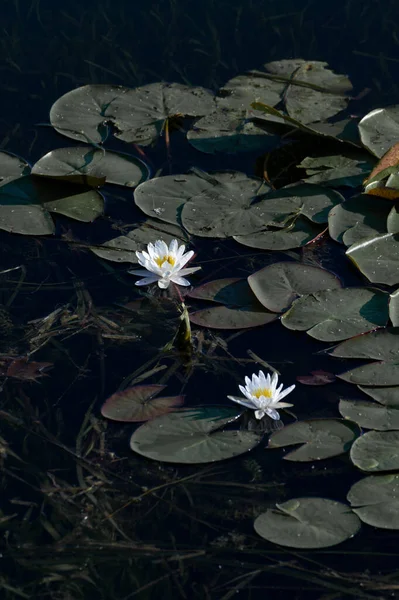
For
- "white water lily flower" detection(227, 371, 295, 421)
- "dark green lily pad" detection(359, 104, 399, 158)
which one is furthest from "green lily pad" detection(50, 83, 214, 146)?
"white water lily flower" detection(227, 371, 295, 421)

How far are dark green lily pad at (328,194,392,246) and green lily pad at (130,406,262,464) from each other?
3.33 ft

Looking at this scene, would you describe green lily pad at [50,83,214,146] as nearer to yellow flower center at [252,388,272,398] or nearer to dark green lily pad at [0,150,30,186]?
dark green lily pad at [0,150,30,186]

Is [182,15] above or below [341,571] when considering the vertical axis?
above

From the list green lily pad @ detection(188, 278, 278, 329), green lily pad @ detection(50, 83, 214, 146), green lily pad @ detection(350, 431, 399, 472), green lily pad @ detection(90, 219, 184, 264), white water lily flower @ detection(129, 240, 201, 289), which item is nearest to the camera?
green lily pad @ detection(350, 431, 399, 472)

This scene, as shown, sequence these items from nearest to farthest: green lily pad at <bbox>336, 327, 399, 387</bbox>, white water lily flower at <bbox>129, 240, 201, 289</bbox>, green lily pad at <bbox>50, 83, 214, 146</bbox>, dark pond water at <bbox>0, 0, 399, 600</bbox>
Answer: dark pond water at <bbox>0, 0, 399, 600</bbox> → green lily pad at <bbox>336, 327, 399, 387</bbox> → white water lily flower at <bbox>129, 240, 201, 289</bbox> → green lily pad at <bbox>50, 83, 214, 146</bbox>

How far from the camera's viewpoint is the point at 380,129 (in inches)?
147

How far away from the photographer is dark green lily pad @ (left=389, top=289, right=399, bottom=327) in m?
2.82

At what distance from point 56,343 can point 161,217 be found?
80 cm

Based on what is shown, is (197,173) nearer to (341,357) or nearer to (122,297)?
(122,297)

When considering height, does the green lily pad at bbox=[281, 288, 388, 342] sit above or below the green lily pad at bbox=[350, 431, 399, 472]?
above

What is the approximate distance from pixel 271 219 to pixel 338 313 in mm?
622

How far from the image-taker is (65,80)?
170 inches

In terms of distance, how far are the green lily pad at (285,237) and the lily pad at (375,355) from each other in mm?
592

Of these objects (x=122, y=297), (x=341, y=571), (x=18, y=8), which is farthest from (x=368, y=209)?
(x=18, y=8)
